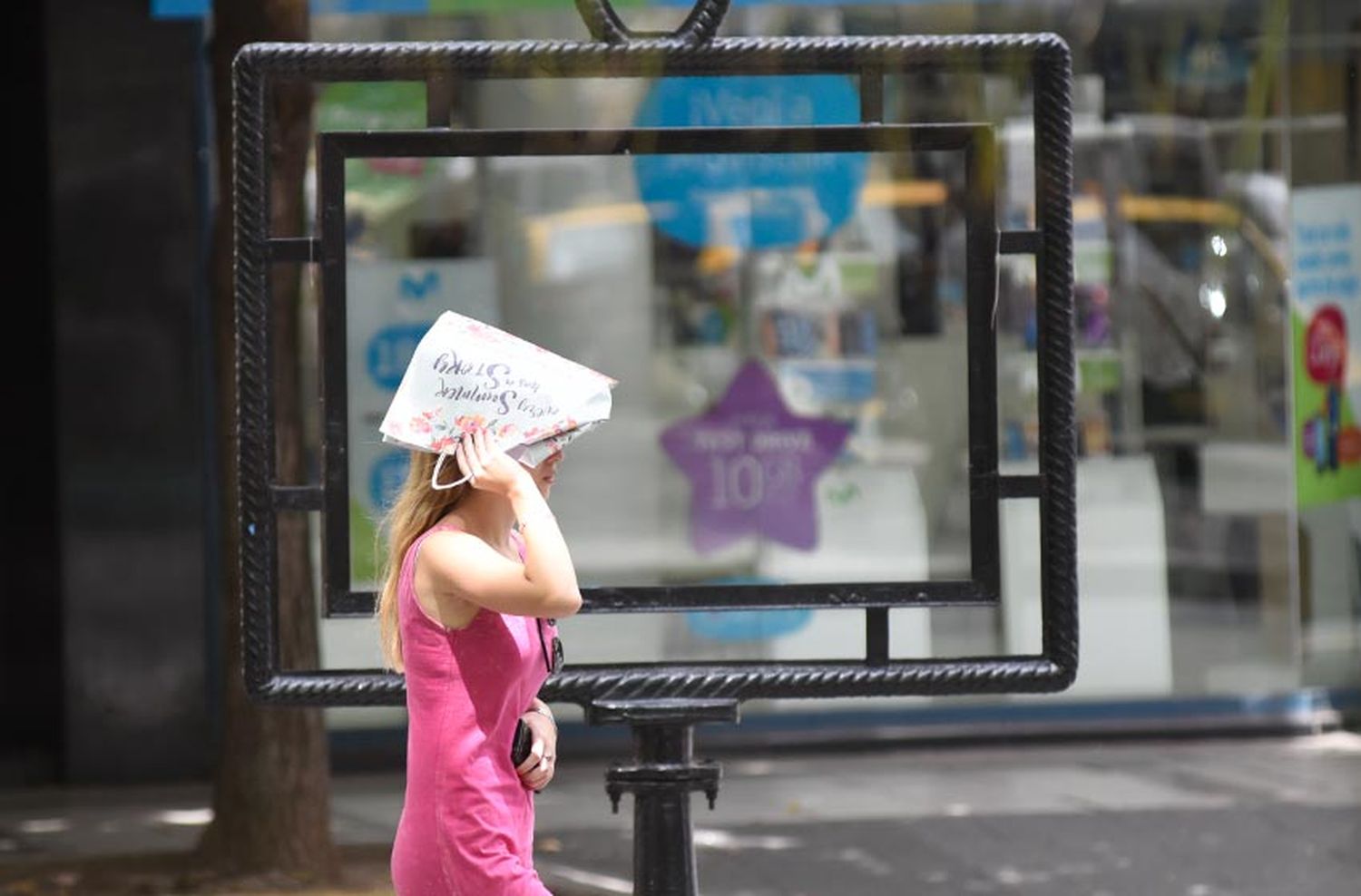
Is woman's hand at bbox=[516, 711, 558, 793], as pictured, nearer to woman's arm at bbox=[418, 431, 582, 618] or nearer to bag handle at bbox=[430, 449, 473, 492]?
woman's arm at bbox=[418, 431, 582, 618]

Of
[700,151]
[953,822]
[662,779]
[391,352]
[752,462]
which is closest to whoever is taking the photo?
[662,779]

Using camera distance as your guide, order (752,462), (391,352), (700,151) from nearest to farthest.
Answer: (700,151) < (391,352) < (752,462)

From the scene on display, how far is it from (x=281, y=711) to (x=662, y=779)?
131 inches

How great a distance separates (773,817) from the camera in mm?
8648

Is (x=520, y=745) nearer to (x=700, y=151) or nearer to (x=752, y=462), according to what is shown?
(x=700, y=151)

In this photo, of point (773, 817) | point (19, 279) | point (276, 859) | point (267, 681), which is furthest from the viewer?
point (19, 279)

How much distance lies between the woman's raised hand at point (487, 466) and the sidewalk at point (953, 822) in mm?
3860

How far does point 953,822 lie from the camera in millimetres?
8523

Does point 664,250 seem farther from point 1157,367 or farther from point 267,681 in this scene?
point 267,681

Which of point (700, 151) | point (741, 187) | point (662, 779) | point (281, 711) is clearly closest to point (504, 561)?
point (662, 779)

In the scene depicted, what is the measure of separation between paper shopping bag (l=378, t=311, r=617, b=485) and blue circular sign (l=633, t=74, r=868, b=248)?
5771 millimetres

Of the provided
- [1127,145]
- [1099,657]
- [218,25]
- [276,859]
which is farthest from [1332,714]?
[218,25]

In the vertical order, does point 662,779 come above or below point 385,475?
below

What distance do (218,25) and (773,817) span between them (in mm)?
3488
